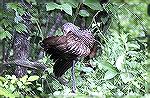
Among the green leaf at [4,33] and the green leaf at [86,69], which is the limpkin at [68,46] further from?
the green leaf at [86,69]

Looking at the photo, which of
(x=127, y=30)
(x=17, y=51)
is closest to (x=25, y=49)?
(x=17, y=51)

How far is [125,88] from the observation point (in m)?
1.46

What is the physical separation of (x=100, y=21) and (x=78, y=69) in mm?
311

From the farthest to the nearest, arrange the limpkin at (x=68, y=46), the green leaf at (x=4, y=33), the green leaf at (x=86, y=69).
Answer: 1. the green leaf at (x=86, y=69)
2. the green leaf at (x=4, y=33)
3. the limpkin at (x=68, y=46)

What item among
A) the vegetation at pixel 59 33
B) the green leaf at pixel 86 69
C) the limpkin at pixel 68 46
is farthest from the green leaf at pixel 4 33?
the green leaf at pixel 86 69

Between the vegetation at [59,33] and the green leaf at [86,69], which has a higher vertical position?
the vegetation at [59,33]

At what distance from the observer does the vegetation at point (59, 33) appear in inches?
56.1

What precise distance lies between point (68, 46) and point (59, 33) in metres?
0.46

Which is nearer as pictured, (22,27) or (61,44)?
(61,44)

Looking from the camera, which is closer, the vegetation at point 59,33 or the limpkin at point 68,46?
the limpkin at point 68,46

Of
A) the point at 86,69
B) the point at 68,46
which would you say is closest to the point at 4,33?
the point at 68,46

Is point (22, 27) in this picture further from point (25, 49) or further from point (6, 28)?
point (25, 49)

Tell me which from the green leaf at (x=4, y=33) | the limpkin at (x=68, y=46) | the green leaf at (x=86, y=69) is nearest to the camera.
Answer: the limpkin at (x=68, y=46)

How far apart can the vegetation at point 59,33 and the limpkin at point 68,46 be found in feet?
0.25
